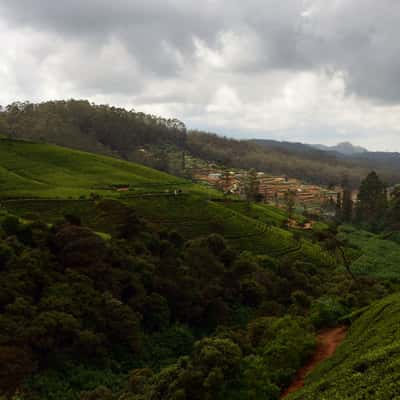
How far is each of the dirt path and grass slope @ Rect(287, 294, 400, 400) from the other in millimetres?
1051

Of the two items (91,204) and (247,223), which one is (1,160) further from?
(247,223)

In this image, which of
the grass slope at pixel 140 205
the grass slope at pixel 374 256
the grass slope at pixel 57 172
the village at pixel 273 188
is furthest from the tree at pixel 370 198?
the grass slope at pixel 57 172

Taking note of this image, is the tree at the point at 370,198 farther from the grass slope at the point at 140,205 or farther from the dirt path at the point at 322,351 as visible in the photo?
the dirt path at the point at 322,351

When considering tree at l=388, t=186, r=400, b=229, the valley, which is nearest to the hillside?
tree at l=388, t=186, r=400, b=229

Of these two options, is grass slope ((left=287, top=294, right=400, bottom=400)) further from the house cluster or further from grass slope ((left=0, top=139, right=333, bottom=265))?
the house cluster

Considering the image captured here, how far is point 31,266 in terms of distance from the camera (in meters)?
21.7

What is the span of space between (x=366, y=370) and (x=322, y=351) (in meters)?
8.81

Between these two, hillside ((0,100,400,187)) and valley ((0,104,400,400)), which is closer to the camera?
valley ((0,104,400,400))

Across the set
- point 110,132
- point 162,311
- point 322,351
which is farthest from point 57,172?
point 110,132

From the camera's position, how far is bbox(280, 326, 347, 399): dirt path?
15991 mm

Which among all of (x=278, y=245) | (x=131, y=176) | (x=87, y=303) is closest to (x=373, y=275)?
(x=278, y=245)

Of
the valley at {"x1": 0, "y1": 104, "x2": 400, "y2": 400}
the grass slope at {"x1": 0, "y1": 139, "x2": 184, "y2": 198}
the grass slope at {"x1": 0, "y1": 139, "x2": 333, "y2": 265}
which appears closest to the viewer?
the valley at {"x1": 0, "y1": 104, "x2": 400, "y2": 400}

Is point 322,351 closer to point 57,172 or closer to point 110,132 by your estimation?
point 57,172

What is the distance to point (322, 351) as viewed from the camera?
19.1 m
